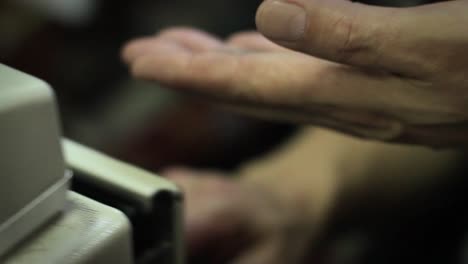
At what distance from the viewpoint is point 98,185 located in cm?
41

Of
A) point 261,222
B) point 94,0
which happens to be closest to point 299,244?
point 261,222

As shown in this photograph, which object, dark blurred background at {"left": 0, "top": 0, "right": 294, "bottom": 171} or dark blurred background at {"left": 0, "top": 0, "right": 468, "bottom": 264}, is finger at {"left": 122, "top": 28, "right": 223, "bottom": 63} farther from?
dark blurred background at {"left": 0, "top": 0, "right": 294, "bottom": 171}

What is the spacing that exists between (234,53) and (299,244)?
382mm

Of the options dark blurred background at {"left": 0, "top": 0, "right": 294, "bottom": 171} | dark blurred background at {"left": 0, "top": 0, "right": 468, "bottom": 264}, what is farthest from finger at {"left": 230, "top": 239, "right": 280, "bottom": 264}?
dark blurred background at {"left": 0, "top": 0, "right": 294, "bottom": 171}

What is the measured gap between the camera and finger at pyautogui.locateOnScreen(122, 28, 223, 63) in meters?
0.45

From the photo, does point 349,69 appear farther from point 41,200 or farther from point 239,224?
point 239,224

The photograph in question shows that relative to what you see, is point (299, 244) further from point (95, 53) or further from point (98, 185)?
point (95, 53)

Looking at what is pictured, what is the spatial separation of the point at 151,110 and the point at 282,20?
0.95m

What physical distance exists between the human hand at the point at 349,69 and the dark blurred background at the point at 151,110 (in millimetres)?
462

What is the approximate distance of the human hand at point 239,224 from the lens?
0.66 meters

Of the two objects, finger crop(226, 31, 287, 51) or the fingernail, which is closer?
the fingernail

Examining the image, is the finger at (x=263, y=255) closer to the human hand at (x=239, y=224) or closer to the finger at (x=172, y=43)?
the human hand at (x=239, y=224)

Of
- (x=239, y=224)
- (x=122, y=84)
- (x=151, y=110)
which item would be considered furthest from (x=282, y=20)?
(x=122, y=84)

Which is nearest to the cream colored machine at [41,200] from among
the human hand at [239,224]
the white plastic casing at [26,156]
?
the white plastic casing at [26,156]
